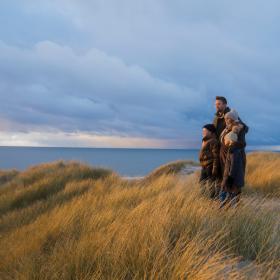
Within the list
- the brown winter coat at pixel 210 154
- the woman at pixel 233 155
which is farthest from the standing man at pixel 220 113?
the woman at pixel 233 155

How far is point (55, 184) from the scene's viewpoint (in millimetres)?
9898

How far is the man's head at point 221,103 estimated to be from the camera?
5281 millimetres

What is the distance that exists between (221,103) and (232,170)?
1.14 meters

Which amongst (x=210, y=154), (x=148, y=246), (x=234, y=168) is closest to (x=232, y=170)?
(x=234, y=168)

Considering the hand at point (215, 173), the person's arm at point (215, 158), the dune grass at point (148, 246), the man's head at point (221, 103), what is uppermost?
the man's head at point (221, 103)

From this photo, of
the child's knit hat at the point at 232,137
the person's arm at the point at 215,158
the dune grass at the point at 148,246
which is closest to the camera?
the dune grass at the point at 148,246

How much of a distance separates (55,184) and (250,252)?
7729 millimetres

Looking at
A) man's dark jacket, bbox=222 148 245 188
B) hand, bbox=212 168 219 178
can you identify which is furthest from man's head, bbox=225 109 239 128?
hand, bbox=212 168 219 178

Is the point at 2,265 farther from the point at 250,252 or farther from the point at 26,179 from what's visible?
the point at 26,179

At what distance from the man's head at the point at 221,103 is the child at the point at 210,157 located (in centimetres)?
40

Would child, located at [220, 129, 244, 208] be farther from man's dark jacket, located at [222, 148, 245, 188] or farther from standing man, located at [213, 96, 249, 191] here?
standing man, located at [213, 96, 249, 191]

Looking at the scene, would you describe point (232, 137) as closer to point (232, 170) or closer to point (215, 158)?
point (232, 170)

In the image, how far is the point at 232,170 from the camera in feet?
16.1

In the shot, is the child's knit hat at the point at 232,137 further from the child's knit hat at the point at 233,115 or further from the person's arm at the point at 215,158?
the person's arm at the point at 215,158
